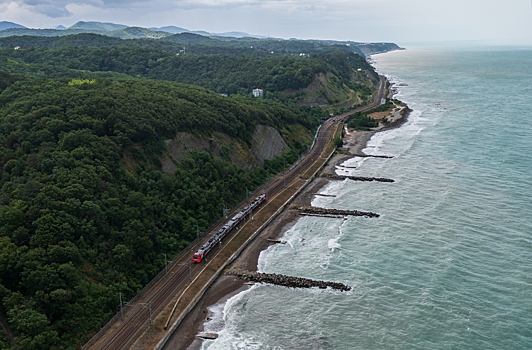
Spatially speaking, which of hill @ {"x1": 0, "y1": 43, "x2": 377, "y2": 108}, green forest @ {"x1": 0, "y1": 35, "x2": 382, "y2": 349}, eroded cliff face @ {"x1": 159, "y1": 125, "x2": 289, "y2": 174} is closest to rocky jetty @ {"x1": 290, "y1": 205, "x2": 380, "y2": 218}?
green forest @ {"x1": 0, "y1": 35, "x2": 382, "y2": 349}

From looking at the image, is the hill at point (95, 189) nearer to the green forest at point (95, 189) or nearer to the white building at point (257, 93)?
the green forest at point (95, 189)

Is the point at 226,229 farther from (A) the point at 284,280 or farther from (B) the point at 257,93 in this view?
(B) the point at 257,93

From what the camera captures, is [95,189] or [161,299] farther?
[95,189]

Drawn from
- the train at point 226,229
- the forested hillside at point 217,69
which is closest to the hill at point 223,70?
the forested hillside at point 217,69

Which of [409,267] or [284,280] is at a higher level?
[409,267]

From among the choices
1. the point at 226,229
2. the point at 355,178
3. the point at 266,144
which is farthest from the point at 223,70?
the point at 226,229

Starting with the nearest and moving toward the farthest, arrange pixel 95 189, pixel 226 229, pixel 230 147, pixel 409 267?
1. pixel 95 189
2. pixel 409 267
3. pixel 226 229
4. pixel 230 147
